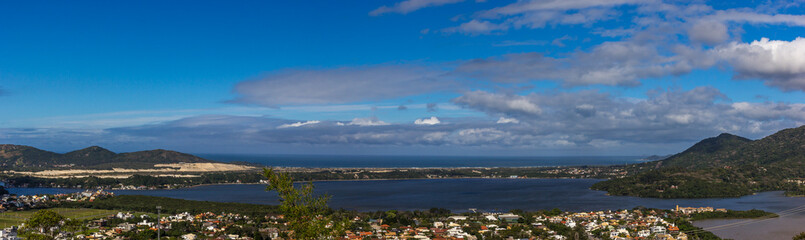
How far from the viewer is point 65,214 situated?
53.7 metres

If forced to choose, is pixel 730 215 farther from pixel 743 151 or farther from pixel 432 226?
pixel 743 151

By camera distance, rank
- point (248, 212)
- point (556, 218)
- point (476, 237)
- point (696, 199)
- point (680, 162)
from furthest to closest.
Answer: point (680, 162) → point (696, 199) → point (248, 212) → point (556, 218) → point (476, 237)

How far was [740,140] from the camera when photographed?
136 m

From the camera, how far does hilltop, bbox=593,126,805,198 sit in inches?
3216

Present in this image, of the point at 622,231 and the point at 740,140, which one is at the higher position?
the point at 740,140

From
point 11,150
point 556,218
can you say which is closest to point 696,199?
point 556,218

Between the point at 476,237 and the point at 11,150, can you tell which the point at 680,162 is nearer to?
the point at 476,237

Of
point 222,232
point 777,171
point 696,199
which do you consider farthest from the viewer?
point 777,171

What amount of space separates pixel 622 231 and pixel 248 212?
33.1m

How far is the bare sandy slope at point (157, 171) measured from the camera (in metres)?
121

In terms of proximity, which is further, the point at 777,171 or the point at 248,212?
the point at 777,171

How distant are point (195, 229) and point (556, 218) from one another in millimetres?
28653

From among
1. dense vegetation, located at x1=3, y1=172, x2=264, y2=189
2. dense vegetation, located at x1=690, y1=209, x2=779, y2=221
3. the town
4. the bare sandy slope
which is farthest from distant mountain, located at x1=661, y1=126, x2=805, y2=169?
the bare sandy slope

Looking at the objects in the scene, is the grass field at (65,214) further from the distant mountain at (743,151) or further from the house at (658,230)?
the distant mountain at (743,151)
